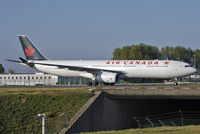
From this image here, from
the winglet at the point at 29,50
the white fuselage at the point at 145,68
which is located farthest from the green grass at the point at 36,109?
the winglet at the point at 29,50

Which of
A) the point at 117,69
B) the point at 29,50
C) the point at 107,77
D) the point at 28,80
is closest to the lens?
the point at 107,77

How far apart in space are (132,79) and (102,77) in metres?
5.37

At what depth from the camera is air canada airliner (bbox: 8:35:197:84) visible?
5222 cm

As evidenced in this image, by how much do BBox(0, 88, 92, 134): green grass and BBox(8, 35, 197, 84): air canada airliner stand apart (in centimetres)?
1795

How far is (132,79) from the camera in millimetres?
56156

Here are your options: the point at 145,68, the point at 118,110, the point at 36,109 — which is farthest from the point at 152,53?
the point at 36,109

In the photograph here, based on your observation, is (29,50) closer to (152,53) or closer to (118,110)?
(118,110)

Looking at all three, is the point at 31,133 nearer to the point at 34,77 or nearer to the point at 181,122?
the point at 181,122

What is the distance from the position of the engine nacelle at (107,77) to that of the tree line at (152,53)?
81870 mm

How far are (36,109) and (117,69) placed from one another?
2487 cm

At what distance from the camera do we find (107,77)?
5244 cm

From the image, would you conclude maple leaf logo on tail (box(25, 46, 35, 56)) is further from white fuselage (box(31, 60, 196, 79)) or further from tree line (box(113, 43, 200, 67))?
tree line (box(113, 43, 200, 67))

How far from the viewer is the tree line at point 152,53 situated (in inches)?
5423

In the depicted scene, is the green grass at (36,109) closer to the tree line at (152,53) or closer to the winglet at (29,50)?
the winglet at (29,50)
